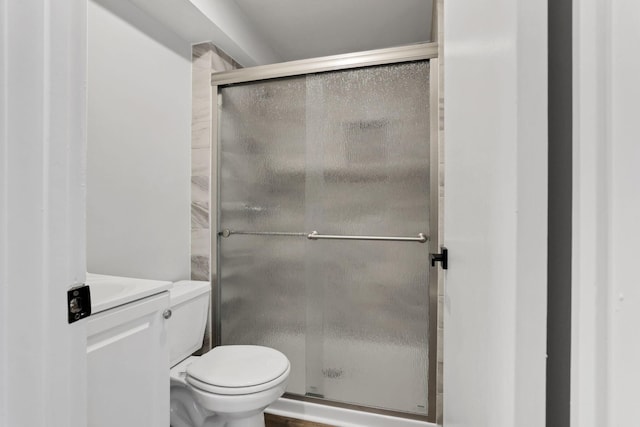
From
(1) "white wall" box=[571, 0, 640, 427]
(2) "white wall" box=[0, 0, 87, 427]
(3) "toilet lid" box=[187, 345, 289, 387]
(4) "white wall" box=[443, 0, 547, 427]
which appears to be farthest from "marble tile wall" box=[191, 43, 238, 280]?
(1) "white wall" box=[571, 0, 640, 427]

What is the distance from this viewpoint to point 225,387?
4.20 ft

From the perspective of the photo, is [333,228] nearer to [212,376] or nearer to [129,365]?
[212,376]

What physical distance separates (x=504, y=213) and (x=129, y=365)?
1006mm

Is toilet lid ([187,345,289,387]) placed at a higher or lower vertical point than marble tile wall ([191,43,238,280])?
lower

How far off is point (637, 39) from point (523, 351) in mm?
287

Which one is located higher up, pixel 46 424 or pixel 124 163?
pixel 124 163

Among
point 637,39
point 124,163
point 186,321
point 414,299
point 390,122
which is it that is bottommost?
point 186,321

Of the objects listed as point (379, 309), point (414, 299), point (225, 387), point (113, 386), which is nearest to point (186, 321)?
point (225, 387)

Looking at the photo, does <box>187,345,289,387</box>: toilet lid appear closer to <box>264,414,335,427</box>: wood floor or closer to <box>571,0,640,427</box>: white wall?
<box>264,414,335,427</box>: wood floor

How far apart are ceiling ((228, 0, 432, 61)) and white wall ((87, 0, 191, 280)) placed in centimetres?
53

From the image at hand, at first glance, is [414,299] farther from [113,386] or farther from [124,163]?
[124,163]

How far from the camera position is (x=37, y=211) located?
58 centimetres

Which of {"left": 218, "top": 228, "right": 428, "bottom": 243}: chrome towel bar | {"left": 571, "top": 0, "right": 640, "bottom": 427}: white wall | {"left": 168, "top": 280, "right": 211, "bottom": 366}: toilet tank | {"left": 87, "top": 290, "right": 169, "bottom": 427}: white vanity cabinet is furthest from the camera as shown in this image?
{"left": 218, "top": 228, "right": 428, "bottom": 243}: chrome towel bar

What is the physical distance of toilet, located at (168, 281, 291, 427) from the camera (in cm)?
128
